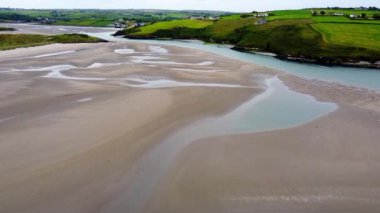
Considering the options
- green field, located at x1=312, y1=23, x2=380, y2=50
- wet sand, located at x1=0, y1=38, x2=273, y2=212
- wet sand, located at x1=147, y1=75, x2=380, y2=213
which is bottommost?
wet sand, located at x1=147, y1=75, x2=380, y2=213

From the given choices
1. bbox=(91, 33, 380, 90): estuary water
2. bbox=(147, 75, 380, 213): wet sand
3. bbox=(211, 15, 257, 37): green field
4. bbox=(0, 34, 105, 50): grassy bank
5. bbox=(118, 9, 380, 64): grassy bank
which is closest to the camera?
bbox=(147, 75, 380, 213): wet sand

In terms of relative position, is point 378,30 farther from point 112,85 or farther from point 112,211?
point 112,211

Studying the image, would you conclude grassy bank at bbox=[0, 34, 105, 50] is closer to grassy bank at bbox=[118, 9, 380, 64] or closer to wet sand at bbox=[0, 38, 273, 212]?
wet sand at bbox=[0, 38, 273, 212]

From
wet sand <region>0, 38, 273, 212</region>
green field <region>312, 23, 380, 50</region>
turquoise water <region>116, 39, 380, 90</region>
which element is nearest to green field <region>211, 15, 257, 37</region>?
green field <region>312, 23, 380, 50</region>

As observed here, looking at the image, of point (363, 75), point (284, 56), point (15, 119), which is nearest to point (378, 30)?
point (284, 56)

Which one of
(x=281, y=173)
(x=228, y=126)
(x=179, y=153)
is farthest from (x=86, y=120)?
(x=281, y=173)

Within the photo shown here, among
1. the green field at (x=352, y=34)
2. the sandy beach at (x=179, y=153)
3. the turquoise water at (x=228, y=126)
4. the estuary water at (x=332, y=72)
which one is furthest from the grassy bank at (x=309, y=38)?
the turquoise water at (x=228, y=126)

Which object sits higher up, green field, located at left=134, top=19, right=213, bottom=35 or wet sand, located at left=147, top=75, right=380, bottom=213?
green field, located at left=134, top=19, right=213, bottom=35
